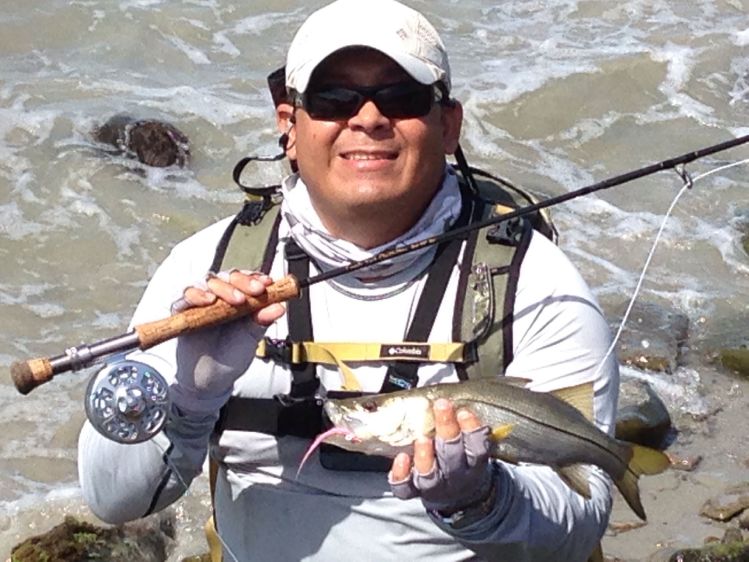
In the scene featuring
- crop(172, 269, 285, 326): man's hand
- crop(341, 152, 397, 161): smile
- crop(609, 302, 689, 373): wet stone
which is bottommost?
crop(609, 302, 689, 373): wet stone

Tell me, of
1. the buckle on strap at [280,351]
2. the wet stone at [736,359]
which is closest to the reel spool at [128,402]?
the buckle on strap at [280,351]

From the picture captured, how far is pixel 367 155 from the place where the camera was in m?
3.26

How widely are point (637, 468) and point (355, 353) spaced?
2.57ft

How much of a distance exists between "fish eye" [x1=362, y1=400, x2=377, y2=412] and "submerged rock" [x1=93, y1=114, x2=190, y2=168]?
796 cm

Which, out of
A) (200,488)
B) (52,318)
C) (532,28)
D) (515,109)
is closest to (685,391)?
(200,488)

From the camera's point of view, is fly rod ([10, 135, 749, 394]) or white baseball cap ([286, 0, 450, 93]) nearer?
fly rod ([10, 135, 749, 394])

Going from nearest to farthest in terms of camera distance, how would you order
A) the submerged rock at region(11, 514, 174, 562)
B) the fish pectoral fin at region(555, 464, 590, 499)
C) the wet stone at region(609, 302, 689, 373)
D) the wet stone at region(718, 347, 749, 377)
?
the fish pectoral fin at region(555, 464, 590, 499), the submerged rock at region(11, 514, 174, 562), the wet stone at region(718, 347, 749, 377), the wet stone at region(609, 302, 689, 373)

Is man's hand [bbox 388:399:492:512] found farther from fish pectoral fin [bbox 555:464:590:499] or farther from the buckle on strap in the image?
the buckle on strap

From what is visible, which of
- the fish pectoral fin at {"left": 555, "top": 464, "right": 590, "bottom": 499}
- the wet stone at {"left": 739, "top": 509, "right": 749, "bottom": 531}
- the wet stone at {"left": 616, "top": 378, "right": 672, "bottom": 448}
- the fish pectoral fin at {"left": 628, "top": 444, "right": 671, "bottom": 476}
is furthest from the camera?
the wet stone at {"left": 616, "top": 378, "right": 672, "bottom": 448}

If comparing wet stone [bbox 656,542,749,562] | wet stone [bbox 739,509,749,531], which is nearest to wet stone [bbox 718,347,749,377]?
wet stone [bbox 739,509,749,531]

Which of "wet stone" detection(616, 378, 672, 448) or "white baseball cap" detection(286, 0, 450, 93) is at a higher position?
"white baseball cap" detection(286, 0, 450, 93)

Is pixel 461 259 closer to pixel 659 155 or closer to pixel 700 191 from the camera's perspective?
pixel 700 191

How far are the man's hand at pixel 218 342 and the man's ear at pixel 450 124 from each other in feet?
2.24

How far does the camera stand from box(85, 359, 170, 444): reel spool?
3051mm
